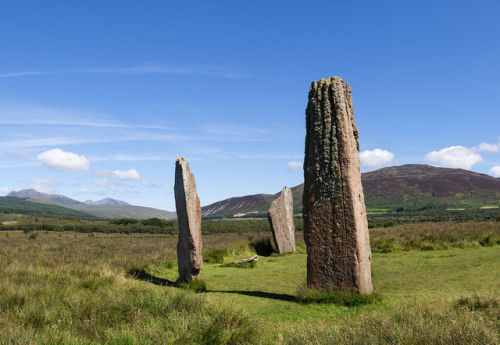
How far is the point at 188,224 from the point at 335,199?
4742 mm

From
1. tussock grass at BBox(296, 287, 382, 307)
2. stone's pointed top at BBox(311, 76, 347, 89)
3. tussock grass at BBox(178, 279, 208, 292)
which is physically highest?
stone's pointed top at BBox(311, 76, 347, 89)

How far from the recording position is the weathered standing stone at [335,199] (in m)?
7.57

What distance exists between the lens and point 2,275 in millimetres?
9805

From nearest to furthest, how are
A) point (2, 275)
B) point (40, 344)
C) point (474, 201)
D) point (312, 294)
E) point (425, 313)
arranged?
point (40, 344)
point (425, 313)
point (312, 294)
point (2, 275)
point (474, 201)

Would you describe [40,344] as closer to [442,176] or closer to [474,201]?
[474,201]

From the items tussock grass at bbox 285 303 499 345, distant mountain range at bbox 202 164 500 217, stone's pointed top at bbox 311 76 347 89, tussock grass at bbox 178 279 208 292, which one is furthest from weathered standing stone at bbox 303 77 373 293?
distant mountain range at bbox 202 164 500 217

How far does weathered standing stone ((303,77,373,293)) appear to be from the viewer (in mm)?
7570

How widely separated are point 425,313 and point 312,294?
2.84m

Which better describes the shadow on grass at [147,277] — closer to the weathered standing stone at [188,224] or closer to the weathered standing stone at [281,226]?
the weathered standing stone at [188,224]

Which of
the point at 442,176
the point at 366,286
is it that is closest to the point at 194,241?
→ the point at 366,286

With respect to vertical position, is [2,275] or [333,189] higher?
[333,189]

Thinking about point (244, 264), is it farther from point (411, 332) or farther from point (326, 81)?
point (411, 332)

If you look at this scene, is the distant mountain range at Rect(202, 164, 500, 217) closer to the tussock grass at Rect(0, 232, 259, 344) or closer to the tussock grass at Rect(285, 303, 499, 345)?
the tussock grass at Rect(285, 303, 499, 345)

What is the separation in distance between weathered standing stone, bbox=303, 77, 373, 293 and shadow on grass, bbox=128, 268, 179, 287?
4935mm
